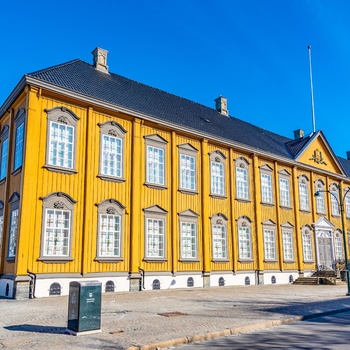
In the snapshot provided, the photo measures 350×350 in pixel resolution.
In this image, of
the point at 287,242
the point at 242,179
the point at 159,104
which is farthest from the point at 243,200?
the point at 159,104

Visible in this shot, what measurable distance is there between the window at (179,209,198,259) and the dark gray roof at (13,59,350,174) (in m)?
5.01

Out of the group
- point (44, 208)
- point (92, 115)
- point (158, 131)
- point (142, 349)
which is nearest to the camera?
point (142, 349)

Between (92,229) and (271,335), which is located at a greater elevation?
(92,229)

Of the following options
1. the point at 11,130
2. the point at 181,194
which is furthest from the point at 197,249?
the point at 11,130

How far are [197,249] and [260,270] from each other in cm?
553

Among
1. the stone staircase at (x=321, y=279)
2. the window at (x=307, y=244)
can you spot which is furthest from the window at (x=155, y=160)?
the window at (x=307, y=244)

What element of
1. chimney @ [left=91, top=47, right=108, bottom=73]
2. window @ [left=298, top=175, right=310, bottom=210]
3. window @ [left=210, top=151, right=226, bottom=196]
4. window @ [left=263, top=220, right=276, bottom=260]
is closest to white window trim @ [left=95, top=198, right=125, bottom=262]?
window @ [left=210, top=151, right=226, bottom=196]

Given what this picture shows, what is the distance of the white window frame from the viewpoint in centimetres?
2899

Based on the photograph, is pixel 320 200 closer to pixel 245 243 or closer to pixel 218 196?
pixel 245 243

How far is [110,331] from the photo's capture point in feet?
28.5

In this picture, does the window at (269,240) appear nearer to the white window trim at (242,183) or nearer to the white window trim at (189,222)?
the white window trim at (242,183)

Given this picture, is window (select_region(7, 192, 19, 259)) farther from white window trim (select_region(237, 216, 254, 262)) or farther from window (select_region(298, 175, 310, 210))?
window (select_region(298, 175, 310, 210))

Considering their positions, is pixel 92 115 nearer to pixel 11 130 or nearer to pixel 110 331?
pixel 11 130

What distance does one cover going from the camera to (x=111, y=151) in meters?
19.6
